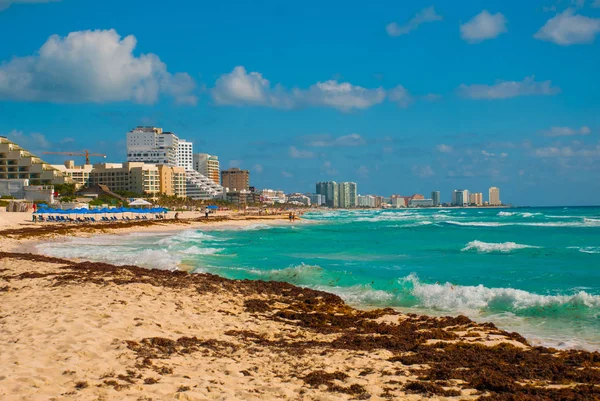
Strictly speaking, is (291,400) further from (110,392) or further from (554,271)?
(554,271)

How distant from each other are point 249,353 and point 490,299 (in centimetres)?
772

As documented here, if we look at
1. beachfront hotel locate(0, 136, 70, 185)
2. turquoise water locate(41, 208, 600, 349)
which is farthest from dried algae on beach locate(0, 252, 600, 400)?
beachfront hotel locate(0, 136, 70, 185)

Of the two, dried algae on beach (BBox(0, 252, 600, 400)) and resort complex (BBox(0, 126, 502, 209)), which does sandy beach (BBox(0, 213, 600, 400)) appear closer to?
dried algae on beach (BBox(0, 252, 600, 400))

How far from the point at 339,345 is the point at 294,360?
1.29 metres

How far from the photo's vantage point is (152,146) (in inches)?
7116

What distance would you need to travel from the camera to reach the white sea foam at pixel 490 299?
12.0 meters

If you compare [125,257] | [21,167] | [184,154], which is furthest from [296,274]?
[184,154]

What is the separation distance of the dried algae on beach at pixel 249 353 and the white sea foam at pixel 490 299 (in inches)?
83.2

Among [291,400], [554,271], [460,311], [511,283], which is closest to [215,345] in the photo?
[291,400]

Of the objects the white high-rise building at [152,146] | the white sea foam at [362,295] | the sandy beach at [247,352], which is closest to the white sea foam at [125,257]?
the white sea foam at [362,295]

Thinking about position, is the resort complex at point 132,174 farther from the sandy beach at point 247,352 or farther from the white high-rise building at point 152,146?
the sandy beach at point 247,352

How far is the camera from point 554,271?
19.0 meters

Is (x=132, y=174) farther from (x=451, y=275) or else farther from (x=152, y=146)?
(x=451, y=275)

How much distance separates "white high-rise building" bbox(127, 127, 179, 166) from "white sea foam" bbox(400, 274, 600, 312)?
166095 mm
